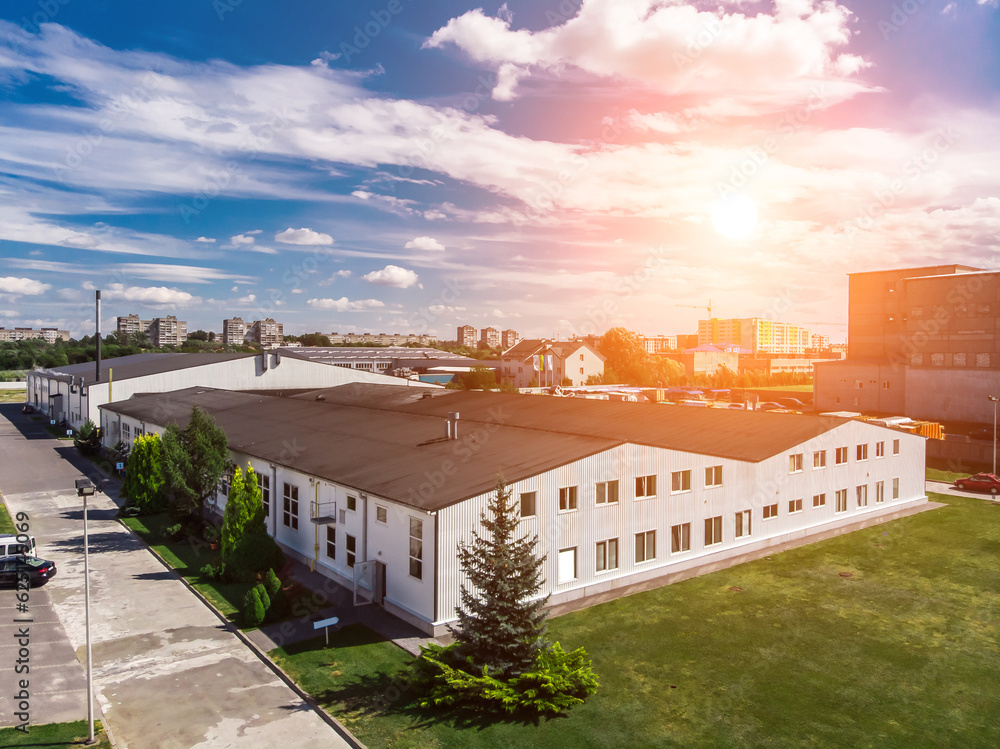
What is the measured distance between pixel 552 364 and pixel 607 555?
282ft

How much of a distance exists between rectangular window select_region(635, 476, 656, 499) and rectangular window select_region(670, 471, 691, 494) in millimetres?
1171

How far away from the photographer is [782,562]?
28859 millimetres

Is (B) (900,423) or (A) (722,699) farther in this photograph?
(B) (900,423)

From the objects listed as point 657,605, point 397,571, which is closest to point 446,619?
point 397,571

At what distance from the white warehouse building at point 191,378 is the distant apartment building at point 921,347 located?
5560 cm

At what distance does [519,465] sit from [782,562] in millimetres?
13922

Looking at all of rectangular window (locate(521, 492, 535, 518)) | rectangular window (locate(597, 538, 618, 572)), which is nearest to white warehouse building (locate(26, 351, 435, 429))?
rectangular window (locate(597, 538, 618, 572))

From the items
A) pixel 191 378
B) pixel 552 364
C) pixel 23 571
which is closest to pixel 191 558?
pixel 23 571

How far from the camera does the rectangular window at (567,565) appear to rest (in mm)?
23266

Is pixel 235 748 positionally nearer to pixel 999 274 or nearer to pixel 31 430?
pixel 31 430

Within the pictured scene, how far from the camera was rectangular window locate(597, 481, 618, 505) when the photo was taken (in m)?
24.4

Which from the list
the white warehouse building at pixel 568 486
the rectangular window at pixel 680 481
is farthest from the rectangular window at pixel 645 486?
the rectangular window at pixel 680 481

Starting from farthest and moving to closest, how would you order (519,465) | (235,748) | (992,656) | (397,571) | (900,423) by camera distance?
(900,423) → (519,465) → (397,571) → (992,656) → (235,748)

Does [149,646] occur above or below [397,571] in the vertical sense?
below
